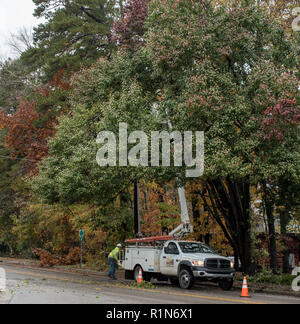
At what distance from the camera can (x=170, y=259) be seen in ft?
62.8

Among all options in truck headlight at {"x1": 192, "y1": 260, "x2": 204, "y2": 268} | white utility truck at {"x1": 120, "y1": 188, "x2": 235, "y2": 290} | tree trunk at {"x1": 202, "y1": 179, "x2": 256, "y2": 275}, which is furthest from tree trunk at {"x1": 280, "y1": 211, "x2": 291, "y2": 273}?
truck headlight at {"x1": 192, "y1": 260, "x2": 204, "y2": 268}

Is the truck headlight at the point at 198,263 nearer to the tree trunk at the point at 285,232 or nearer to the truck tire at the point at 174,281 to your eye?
the truck tire at the point at 174,281

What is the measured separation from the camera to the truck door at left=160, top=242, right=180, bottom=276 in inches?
742

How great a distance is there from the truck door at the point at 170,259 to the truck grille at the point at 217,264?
54.1 inches

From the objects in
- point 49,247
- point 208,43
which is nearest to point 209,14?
point 208,43

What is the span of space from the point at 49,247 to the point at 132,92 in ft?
74.5

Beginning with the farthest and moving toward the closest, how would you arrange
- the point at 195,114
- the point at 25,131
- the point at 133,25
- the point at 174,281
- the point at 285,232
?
the point at 25,131, the point at 285,232, the point at 133,25, the point at 174,281, the point at 195,114

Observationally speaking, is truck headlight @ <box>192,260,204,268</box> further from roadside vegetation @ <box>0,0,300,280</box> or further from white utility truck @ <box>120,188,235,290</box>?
roadside vegetation @ <box>0,0,300,280</box>

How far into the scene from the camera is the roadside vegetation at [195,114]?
17031mm

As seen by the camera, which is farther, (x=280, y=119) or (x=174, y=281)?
(x=174, y=281)

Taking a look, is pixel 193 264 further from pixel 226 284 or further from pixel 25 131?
pixel 25 131

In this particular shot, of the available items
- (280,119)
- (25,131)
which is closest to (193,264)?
(280,119)

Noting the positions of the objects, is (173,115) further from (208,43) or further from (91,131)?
(91,131)

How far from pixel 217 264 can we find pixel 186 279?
138 centimetres
